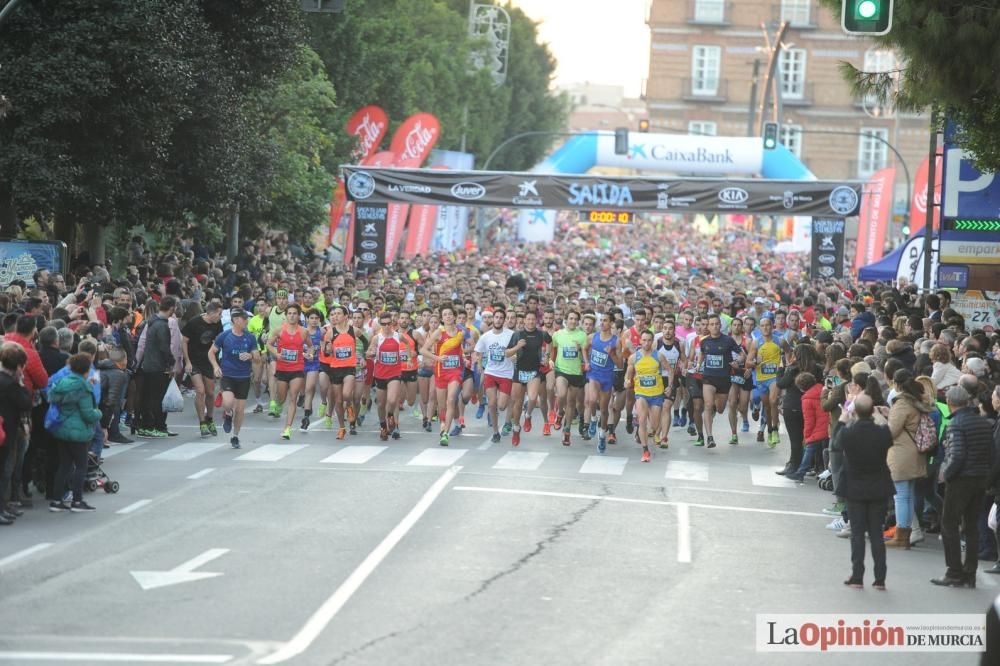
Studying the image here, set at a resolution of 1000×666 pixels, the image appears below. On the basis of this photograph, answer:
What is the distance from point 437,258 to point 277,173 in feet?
60.4

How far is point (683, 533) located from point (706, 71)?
93215mm

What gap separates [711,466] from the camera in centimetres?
1922

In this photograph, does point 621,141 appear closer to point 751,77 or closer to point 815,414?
point 815,414

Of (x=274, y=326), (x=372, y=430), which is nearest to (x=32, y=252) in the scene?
(x=274, y=326)

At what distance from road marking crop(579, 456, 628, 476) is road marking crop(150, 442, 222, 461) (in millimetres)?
4349

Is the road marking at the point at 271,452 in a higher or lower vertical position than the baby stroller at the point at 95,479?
lower

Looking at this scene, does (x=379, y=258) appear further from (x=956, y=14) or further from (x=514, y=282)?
(x=956, y=14)

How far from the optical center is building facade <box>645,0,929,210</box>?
4021 inches

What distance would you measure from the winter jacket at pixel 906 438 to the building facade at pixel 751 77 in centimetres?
8968

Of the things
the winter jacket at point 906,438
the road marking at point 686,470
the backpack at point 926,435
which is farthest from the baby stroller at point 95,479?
the backpack at point 926,435

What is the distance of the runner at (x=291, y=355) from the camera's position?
19875mm

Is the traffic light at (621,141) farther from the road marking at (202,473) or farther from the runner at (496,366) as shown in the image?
the road marking at (202,473)

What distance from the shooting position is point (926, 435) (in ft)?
44.7

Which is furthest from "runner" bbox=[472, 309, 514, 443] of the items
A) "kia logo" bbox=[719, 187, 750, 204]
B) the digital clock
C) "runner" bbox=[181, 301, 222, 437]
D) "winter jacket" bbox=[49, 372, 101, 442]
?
"kia logo" bbox=[719, 187, 750, 204]
